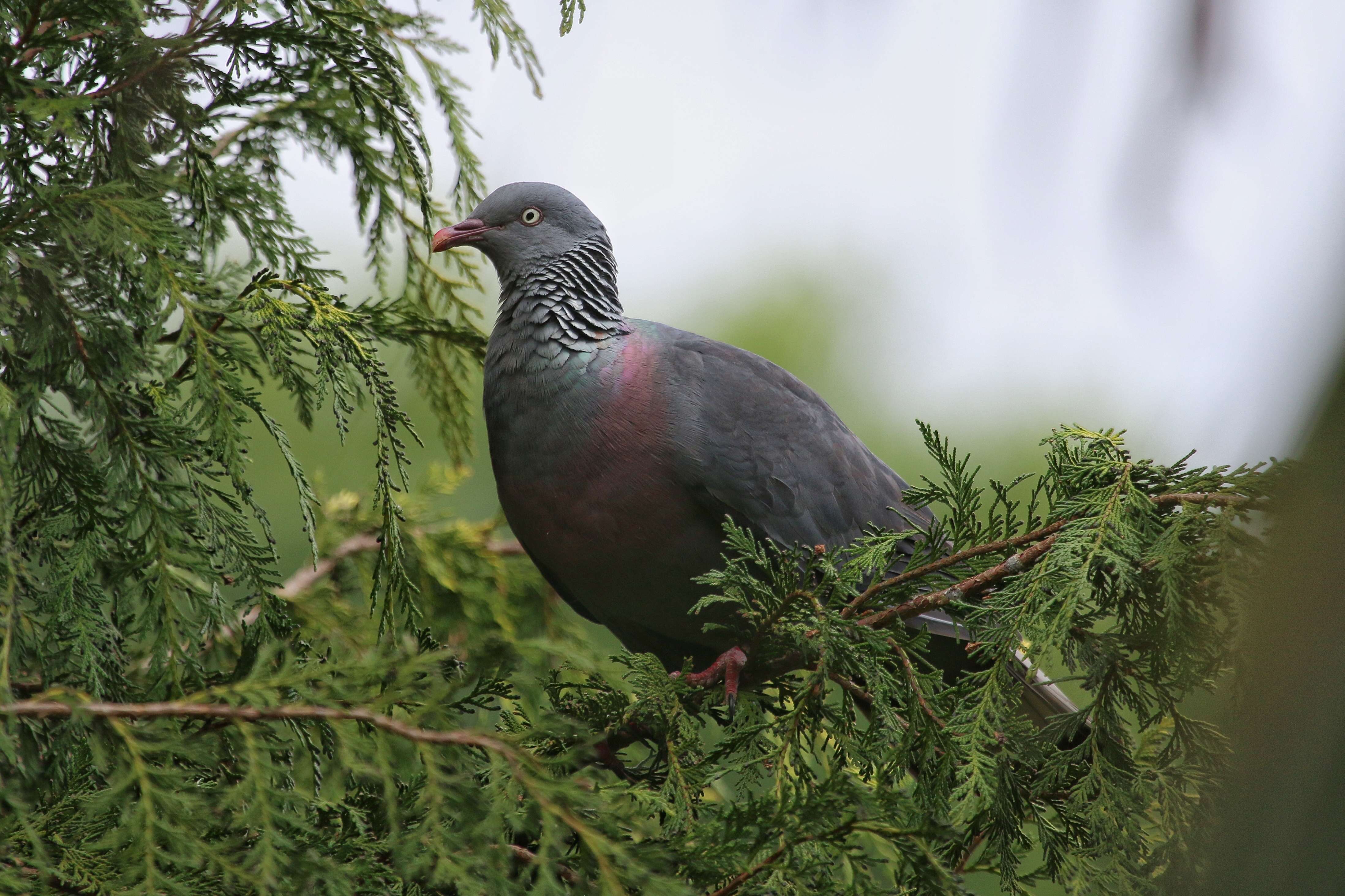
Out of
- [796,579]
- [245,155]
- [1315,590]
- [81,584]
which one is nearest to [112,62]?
[245,155]

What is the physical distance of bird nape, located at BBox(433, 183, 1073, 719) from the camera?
8.96 ft

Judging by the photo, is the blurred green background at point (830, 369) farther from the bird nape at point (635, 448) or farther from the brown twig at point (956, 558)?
the brown twig at point (956, 558)

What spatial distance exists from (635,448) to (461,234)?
0.92 meters

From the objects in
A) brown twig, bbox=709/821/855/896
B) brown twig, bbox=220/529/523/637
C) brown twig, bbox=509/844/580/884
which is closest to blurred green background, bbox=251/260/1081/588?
brown twig, bbox=220/529/523/637

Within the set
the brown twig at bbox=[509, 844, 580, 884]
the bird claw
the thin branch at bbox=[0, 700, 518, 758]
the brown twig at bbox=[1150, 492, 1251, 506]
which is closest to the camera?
the thin branch at bbox=[0, 700, 518, 758]

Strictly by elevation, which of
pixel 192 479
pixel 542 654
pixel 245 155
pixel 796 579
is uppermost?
pixel 245 155

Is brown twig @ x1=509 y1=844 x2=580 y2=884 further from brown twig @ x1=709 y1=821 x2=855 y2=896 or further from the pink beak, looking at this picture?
the pink beak

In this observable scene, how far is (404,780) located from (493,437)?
1.16 m

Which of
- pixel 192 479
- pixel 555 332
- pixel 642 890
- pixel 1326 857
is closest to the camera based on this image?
pixel 1326 857

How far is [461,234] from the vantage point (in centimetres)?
305

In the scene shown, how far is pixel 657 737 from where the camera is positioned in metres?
2.08

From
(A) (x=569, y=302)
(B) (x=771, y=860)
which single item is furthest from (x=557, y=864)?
(A) (x=569, y=302)

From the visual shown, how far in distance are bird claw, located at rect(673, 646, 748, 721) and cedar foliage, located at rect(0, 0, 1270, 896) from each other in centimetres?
5

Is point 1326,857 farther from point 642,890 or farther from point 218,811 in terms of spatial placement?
point 218,811
